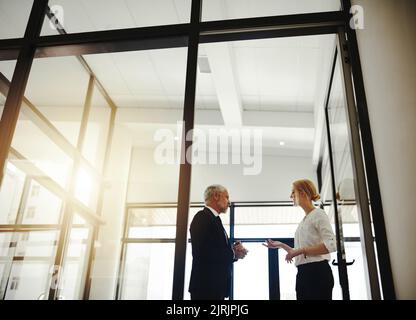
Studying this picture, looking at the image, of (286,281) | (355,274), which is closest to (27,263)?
(355,274)

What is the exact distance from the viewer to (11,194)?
3.42m

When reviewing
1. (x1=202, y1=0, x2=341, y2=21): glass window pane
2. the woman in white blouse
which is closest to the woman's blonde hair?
the woman in white blouse

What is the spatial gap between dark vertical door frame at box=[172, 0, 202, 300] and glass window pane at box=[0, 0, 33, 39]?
128 centimetres

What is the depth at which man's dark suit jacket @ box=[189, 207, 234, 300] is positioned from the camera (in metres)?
2.31

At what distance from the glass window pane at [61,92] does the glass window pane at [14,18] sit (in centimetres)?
39

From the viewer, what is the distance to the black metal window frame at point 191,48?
6.54 ft

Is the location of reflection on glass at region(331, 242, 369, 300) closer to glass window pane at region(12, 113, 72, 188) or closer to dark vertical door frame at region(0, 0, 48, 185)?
dark vertical door frame at region(0, 0, 48, 185)

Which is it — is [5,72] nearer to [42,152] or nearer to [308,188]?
[42,152]

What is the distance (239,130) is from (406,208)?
14.3ft

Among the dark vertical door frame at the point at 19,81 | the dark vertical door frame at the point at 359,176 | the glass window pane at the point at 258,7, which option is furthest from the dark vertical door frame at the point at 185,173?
the dark vertical door frame at the point at 19,81

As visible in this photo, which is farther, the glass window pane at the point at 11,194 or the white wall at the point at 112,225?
the white wall at the point at 112,225

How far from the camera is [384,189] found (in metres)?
1.88

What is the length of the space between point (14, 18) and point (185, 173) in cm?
190

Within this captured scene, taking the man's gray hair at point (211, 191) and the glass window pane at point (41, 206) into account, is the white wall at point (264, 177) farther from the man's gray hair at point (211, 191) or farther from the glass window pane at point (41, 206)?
the man's gray hair at point (211, 191)
